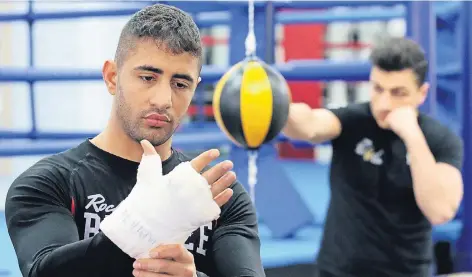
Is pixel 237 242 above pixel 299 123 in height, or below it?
below

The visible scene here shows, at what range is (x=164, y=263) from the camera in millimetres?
824

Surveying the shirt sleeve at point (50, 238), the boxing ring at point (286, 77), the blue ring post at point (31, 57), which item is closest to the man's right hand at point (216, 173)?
the shirt sleeve at point (50, 238)

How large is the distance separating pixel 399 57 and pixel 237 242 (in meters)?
1.00

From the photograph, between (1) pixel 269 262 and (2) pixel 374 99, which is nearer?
(2) pixel 374 99

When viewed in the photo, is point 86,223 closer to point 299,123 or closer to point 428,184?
point 299,123

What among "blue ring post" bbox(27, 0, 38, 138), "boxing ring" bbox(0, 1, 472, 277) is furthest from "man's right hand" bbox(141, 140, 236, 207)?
"blue ring post" bbox(27, 0, 38, 138)

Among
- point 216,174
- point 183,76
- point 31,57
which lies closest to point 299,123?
point 183,76

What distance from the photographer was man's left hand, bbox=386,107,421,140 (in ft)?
5.90

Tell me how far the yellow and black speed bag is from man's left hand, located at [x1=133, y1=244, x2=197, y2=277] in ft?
2.44

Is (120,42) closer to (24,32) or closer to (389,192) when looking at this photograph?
(389,192)

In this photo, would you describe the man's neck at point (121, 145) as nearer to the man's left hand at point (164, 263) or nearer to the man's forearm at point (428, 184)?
the man's left hand at point (164, 263)

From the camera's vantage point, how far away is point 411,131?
5.89 feet

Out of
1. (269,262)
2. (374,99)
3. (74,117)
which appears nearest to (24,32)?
(74,117)

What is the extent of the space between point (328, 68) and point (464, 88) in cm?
74
